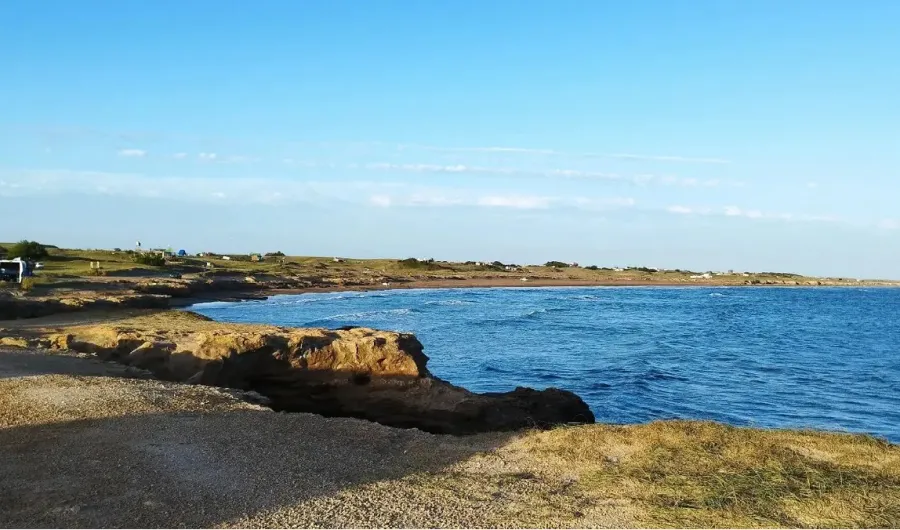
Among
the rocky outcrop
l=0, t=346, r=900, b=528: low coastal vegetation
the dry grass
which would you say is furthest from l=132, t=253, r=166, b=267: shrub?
the dry grass

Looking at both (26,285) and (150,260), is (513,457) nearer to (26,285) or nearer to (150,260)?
(26,285)

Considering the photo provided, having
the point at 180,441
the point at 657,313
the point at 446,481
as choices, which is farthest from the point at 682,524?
the point at 657,313

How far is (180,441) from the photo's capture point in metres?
11.0

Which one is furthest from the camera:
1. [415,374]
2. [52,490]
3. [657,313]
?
[657,313]

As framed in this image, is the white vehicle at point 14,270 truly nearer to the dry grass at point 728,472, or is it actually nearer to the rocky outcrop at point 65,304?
the rocky outcrop at point 65,304

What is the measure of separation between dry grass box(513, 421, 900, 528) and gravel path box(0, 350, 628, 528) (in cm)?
62

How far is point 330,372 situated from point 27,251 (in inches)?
2296

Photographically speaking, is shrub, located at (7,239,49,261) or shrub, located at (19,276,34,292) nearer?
shrub, located at (19,276,34,292)

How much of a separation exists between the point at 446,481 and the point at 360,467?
1.38 meters

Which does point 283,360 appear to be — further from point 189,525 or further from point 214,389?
point 189,525

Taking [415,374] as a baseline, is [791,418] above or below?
below

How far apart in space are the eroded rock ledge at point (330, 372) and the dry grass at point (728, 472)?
461cm

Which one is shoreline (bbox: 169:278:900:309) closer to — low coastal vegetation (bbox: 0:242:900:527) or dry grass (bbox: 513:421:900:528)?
low coastal vegetation (bbox: 0:242:900:527)

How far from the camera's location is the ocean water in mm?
22609
